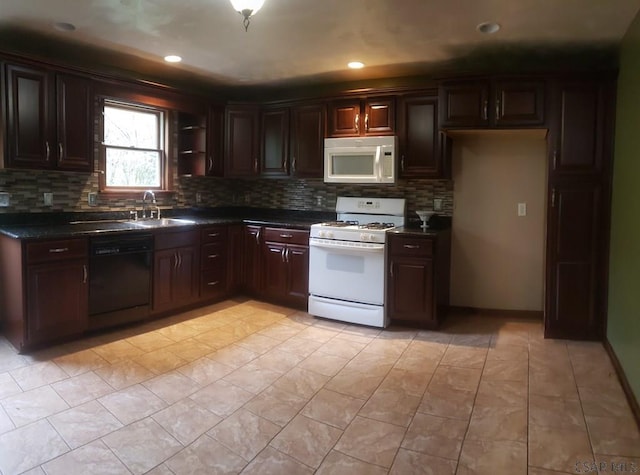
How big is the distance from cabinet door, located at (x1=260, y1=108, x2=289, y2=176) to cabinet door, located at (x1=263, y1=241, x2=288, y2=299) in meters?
0.84

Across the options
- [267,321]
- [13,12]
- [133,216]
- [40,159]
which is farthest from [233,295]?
Result: [13,12]

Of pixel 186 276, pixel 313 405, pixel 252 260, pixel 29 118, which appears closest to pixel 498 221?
pixel 252 260

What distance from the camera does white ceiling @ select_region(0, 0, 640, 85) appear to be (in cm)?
281

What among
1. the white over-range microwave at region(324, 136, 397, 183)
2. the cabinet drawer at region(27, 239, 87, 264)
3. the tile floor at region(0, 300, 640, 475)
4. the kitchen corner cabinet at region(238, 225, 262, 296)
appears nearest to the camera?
the tile floor at region(0, 300, 640, 475)

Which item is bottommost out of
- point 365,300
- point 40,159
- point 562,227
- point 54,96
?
point 365,300

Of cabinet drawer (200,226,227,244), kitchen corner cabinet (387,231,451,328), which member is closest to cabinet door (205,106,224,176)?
cabinet drawer (200,226,227,244)

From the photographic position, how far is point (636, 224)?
2.70 m

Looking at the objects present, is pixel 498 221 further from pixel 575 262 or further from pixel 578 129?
pixel 578 129

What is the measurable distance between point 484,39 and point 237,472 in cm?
326

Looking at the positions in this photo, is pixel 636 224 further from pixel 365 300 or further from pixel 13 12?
pixel 13 12

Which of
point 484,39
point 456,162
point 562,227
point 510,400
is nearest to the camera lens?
point 510,400

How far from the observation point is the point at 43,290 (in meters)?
3.24

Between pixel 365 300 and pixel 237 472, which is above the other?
pixel 365 300

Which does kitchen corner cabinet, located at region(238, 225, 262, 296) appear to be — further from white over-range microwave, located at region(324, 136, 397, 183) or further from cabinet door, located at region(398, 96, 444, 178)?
cabinet door, located at region(398, 96, 444, 178)
